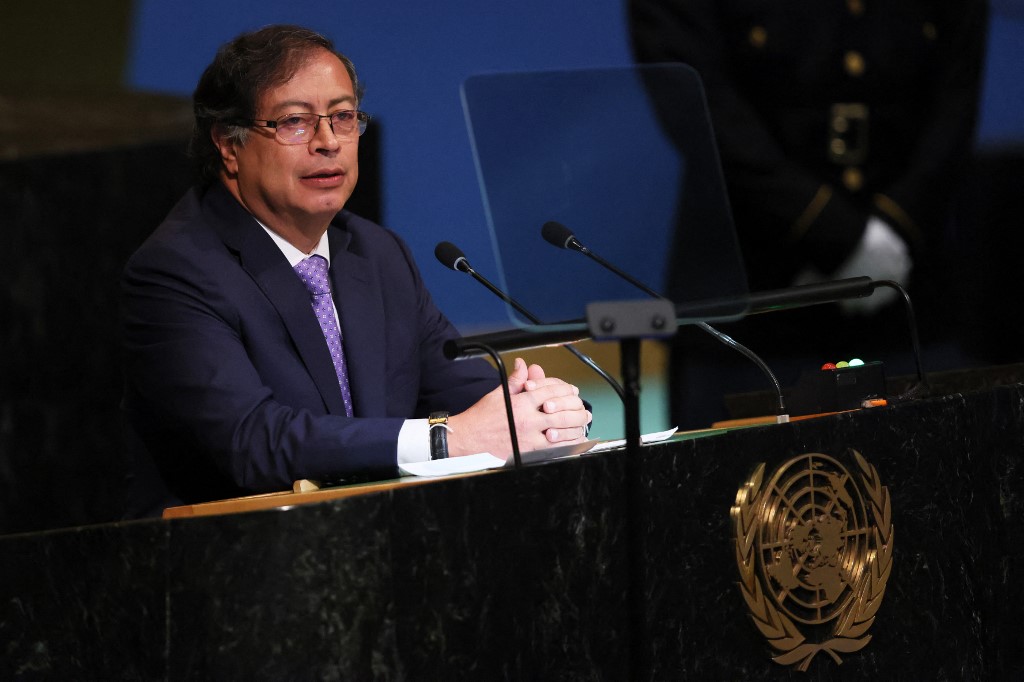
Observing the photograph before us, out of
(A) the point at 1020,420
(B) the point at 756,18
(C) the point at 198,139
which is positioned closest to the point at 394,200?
(C) the point at 198,139

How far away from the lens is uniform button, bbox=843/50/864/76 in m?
3.98

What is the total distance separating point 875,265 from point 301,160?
2041mm

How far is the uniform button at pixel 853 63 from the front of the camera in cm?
398

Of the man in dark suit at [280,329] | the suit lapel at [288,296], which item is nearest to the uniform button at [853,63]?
the man in dark suit at [280,329]

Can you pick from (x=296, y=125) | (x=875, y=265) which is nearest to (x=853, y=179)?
(x=875, y=265)

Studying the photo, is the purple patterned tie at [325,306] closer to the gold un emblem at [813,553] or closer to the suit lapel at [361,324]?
the suit lapel at [361,324]

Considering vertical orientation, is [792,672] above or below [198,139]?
below

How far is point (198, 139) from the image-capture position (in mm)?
2867

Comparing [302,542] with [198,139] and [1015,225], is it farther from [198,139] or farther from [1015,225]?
[1015,225]

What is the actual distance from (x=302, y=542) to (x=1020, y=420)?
120 cm

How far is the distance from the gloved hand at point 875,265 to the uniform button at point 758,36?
0.62 metres

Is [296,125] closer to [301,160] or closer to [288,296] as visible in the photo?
[301,160]

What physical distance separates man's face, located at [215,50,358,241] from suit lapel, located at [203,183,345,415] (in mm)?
79

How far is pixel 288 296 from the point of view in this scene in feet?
8.60
